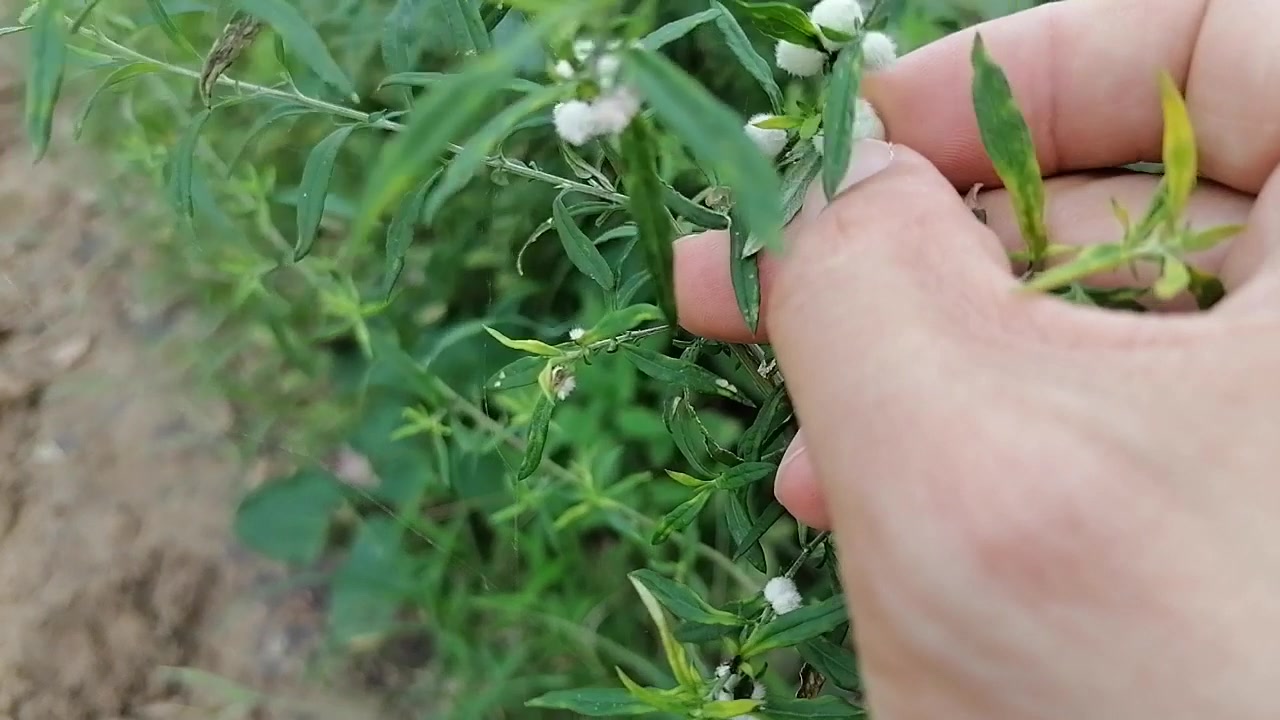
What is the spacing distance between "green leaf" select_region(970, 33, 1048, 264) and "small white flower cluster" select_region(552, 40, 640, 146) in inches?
7.5

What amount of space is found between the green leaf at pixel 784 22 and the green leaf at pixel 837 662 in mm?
448

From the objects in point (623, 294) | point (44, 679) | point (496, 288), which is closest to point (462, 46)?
point (623, 294)

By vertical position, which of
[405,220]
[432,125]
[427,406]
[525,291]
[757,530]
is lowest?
[427,406]

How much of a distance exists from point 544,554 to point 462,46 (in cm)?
88

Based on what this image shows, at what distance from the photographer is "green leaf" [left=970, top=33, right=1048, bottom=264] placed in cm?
56

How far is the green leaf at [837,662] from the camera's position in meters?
0.80

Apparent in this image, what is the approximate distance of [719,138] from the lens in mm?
422

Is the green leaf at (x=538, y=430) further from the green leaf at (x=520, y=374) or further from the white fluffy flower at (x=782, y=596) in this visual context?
the white fluffy flower at (x=782, y=596)

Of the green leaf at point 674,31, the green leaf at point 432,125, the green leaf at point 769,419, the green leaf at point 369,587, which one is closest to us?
the green leaf at point 432,125

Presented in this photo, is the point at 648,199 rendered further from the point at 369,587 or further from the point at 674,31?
the point at 369,587

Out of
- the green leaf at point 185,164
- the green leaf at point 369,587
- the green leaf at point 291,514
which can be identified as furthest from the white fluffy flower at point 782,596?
the green leaf at point 291,514

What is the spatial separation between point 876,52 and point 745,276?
0.52 feet

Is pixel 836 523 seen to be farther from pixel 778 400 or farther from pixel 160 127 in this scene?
pixel 160 127

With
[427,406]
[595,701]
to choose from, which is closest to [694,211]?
[595,701]
